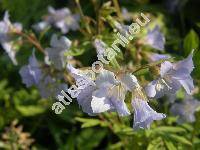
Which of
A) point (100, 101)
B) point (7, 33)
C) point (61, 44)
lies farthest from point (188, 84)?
point (7, 33)

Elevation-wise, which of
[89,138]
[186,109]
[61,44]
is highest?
[61,44]

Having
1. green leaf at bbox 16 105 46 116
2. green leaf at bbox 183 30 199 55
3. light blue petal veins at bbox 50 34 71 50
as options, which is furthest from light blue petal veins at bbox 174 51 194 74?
green leaf at bbox 16 105 46 116

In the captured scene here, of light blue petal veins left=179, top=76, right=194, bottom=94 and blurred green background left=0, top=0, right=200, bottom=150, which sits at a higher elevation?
light blue petal veins left=179, top=76, right=194, bottom=94

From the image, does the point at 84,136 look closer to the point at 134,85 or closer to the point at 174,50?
the point at 174,50

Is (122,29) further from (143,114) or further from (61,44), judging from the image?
(143,114)

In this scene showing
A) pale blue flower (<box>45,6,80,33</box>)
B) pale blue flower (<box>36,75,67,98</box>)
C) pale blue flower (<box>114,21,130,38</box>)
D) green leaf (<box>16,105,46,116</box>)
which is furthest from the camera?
pale blue flower (<box>45,6,80,33</box>)

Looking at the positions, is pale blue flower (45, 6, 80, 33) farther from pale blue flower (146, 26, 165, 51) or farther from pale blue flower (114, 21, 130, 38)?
pale blue flower (114, 21, 130, 38)

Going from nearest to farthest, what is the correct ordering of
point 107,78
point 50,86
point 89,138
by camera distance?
point 107,78 → point 50,86 → point 89,138

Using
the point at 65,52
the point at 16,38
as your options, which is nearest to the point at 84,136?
the point at 16,38
